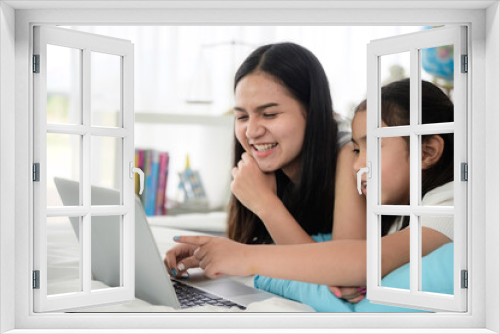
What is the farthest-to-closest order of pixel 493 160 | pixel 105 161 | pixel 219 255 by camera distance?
pixel 105 161
pixel 219 255
pixel 493 160

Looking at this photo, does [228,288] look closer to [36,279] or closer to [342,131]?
[36,279]

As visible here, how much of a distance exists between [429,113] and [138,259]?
1.66 m

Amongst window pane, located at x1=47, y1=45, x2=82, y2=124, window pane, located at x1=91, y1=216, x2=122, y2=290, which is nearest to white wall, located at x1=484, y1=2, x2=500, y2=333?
window pane, located at x1=91, y1=216, x2=122, y2=290

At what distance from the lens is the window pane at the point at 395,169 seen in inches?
106

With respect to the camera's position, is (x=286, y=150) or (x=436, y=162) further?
(x=286, y=150)

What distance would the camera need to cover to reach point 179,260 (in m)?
3.39

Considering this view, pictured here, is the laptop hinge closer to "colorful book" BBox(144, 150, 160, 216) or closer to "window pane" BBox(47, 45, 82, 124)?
"colorful book" BBox(144, 150, 160, 216)

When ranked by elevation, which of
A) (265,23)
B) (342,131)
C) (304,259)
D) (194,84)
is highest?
(194,84)

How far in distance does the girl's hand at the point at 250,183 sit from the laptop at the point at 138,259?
2.51 feet

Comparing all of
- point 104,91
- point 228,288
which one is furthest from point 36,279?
point 104,91

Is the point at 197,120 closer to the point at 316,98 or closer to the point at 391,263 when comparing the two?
the point at 316,98

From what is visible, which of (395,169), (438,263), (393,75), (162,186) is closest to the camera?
(438,263)

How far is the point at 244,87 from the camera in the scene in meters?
3.47

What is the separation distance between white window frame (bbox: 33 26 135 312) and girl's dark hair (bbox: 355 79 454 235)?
1.34 meters
